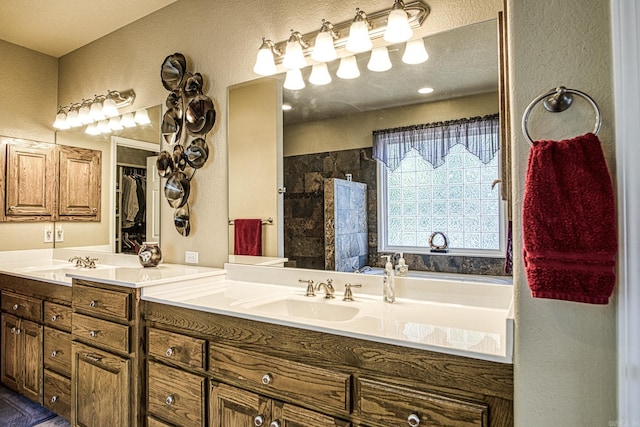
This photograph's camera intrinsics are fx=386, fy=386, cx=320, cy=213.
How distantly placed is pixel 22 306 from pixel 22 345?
10.7 inches

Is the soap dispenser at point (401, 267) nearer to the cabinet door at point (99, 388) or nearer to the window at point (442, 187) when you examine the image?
the window at point (442, 187)

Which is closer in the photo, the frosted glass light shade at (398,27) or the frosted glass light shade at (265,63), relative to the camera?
the frosted glass light shade at (398,27)

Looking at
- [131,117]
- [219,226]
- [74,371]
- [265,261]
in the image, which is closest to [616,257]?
[265,261]

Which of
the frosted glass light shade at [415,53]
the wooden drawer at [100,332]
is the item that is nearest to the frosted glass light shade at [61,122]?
the wooden drawer at [100,332]

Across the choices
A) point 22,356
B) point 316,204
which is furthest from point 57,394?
point 316,204

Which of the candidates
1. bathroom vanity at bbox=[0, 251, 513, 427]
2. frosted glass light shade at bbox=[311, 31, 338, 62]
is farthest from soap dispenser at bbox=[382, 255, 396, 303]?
frosted glass light shade at bbox=[311, 31, 338, 62]

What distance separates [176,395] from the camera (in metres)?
1.72

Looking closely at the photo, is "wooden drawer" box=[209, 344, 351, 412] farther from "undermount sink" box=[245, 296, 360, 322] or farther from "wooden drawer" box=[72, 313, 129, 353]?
"wooden drawer" box=[72, 313, 129, 353]

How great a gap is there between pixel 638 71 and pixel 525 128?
243mm

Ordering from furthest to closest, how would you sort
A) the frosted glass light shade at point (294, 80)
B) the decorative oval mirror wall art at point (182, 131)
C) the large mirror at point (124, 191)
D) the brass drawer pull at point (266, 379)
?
the large mirror at point (124, 191) < the decorative oval mirror wall art at point (182, 131) < the frosted glass light shade at point (294, 80) < the brass drawer pull at point (266, 379)

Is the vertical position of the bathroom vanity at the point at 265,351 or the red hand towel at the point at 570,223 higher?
the red hand towel at the point at 570,223

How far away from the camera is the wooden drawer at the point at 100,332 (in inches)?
74.9

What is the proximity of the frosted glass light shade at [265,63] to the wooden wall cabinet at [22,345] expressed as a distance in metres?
2.09

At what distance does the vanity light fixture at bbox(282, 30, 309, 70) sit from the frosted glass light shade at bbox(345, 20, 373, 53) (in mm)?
314
